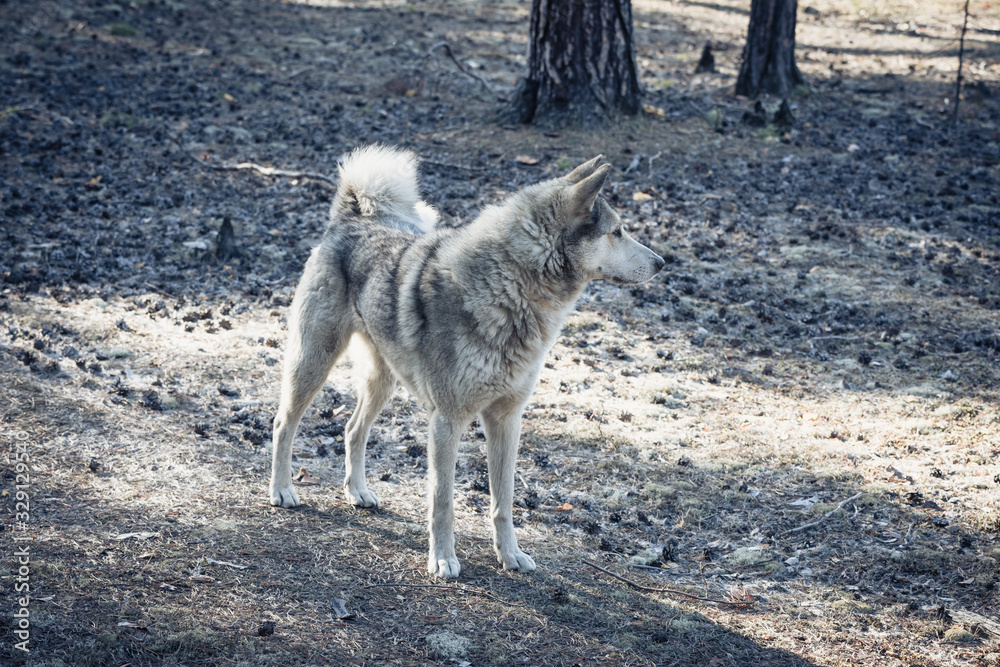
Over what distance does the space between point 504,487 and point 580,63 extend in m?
8.67

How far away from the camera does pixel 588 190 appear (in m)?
4.27

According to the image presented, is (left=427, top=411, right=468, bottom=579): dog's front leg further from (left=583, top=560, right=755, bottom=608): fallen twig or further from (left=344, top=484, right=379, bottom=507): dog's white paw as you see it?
(left=583, top=560, right=755, bottom=608): fallen twig

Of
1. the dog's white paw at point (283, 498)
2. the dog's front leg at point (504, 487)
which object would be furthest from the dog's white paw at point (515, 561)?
the dog's white paw at point (283, 498)

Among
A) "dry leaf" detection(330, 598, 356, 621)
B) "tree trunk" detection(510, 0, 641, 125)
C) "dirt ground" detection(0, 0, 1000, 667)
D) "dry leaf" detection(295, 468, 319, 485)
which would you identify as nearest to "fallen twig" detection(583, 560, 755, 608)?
"dirt ground" detection(0, 0, 1000, 667)

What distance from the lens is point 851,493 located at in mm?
5410

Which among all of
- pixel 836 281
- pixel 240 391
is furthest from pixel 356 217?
pixel 836 281

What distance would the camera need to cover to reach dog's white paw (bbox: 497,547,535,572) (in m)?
4.68

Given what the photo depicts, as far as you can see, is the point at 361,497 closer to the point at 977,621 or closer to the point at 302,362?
the point at 302,362

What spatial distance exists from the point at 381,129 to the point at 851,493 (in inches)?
366

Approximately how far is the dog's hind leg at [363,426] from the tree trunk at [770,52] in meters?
11.4

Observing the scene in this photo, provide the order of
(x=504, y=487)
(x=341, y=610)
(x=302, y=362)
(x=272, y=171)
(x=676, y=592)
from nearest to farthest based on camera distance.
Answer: (x=341, y=610) < (x=676, y=592) < (x=504, y=487) < (x=302, y=362) < (x=272, y=171)

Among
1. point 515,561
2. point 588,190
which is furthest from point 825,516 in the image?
point 588,190

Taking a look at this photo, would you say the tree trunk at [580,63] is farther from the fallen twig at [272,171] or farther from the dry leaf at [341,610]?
the dry leaf at [341,610]

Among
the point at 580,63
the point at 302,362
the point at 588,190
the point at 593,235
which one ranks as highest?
the point at 580,63
